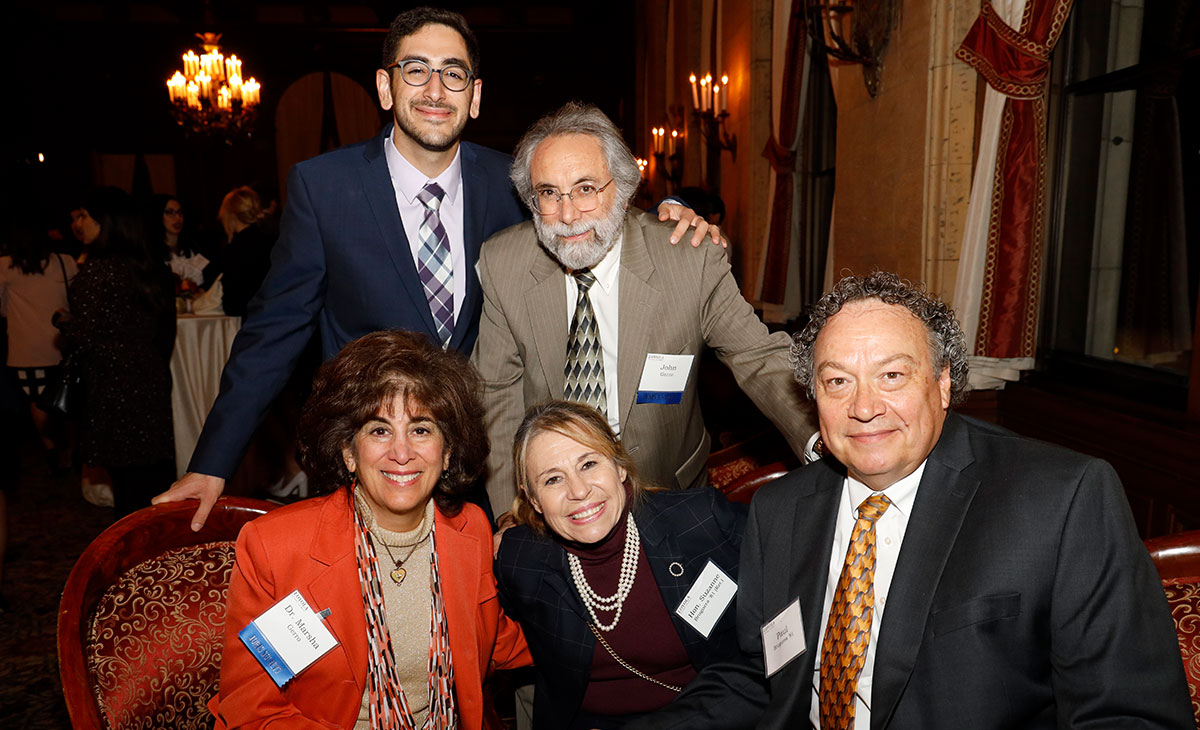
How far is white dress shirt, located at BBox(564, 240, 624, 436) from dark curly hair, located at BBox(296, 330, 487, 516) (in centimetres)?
44

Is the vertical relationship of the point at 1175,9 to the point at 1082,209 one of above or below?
above

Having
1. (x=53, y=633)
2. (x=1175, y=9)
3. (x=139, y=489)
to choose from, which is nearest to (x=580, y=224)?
(x=1175, y=9)

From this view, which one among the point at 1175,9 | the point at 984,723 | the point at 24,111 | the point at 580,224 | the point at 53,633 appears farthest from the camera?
the point at 24,111

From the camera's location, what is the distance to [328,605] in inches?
69.5

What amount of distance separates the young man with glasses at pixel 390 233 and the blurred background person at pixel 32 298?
4.49 m

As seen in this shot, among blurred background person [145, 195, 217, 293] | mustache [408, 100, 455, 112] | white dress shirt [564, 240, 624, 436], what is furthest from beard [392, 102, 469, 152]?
blurred background person [145, 195, 217, 293]

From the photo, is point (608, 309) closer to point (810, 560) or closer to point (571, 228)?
point (571, 228)

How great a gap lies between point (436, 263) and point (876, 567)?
1.52 meters

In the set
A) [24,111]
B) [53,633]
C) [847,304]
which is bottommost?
[53,633]

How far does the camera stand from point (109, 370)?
14.3 ft

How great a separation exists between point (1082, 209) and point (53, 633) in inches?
199

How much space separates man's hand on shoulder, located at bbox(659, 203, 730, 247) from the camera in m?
2.24

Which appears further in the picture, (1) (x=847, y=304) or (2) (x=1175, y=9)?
(2) (x=1175, y=9)

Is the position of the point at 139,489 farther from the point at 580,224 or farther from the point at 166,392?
the point at 580,224
